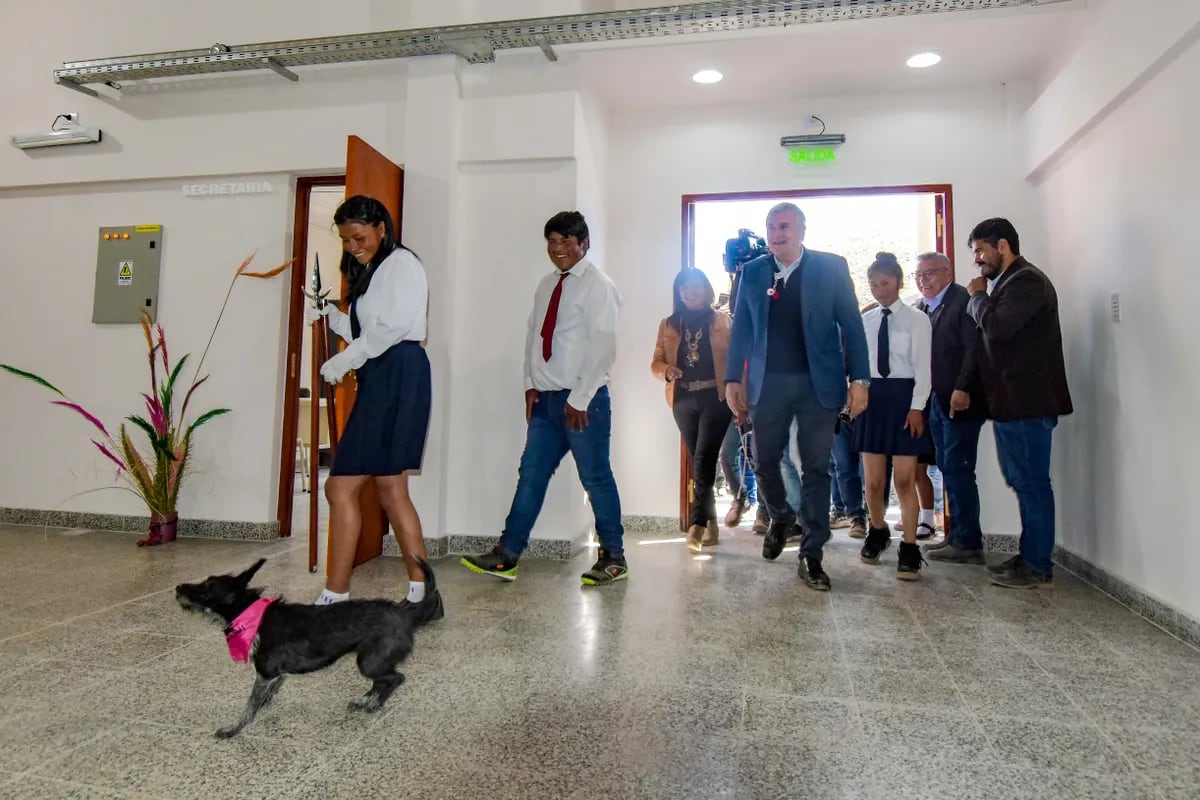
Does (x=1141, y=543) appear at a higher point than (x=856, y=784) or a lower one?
higher

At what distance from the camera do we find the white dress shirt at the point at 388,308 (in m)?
2.22

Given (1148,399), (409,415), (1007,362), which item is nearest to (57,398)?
(409,415)

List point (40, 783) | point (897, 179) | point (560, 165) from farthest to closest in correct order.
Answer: point (897, 179)
point (560, 165)
point (40, 783)

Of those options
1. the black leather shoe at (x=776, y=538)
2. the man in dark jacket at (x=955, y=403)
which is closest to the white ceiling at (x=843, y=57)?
the man in dark jacket at (x=955, y=403)

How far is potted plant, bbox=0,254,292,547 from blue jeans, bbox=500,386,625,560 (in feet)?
6.30

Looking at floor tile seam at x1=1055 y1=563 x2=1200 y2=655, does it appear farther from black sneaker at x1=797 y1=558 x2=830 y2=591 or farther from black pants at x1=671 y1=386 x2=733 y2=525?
black pants at x1=671 y1=386 x2=733 y2=525

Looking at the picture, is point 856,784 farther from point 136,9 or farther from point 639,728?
point 136,9

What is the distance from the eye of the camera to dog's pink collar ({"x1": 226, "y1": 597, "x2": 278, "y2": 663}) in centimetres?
146

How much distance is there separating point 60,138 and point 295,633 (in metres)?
4.42

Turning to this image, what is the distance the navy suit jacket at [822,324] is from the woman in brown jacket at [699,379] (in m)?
0.71

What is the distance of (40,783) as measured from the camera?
53.1 inches

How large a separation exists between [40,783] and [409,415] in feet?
4.27

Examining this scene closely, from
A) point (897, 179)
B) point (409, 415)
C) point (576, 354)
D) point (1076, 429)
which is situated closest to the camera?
point (409, 415)

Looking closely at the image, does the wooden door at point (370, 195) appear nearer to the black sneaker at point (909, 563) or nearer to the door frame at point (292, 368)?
the door frame at point (292, 368)
